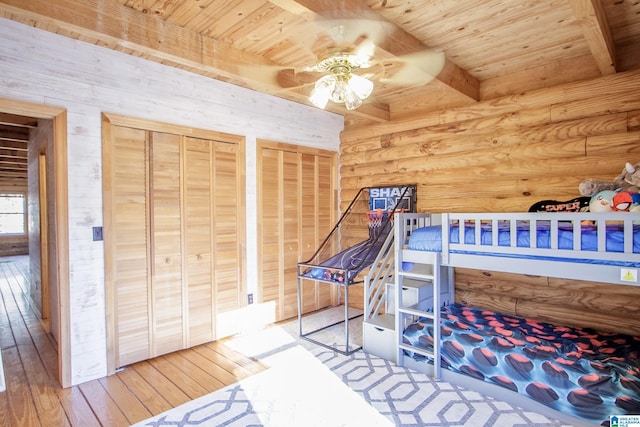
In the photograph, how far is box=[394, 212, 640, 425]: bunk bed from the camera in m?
1.92

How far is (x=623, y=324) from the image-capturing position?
2.69 m

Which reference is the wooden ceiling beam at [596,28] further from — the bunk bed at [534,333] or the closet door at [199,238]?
the closet door at [199,238]

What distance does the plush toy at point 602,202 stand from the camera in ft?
6.87

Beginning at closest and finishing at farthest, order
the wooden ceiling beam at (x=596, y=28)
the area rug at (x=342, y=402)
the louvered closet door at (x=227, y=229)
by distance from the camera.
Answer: the wooden ceiling beam at (x=596, y=28) → the area rug at (x=342, y=402) → the louvered closet door at (x=227, y=229)

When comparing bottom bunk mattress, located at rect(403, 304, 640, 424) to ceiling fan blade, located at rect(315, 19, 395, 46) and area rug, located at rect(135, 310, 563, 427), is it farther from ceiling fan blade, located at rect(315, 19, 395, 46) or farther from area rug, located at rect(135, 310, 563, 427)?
ceiling fan blade, located at rect(315, 19, 395, 46)

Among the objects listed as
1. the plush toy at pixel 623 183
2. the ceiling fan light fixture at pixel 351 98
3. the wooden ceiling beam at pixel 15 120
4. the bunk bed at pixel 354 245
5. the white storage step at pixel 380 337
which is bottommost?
the white storage step at pixel 380 337

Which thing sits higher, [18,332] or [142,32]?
[142,32]

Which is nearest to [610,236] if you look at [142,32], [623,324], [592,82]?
[623,324]

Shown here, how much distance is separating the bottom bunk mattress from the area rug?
0.56 feet

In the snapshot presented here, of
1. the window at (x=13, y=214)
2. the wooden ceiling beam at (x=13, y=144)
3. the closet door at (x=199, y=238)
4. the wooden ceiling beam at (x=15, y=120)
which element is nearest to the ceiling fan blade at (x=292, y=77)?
the closet door at (x=199, y=238)

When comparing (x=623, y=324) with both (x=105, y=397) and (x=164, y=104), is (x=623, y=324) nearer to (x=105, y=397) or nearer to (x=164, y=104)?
(x=105, y=397)

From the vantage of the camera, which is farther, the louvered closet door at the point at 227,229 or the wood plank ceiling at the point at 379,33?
the louvered closet door at the point at 227,229

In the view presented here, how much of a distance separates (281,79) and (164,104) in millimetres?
1046

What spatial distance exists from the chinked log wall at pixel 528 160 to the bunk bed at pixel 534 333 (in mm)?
246
